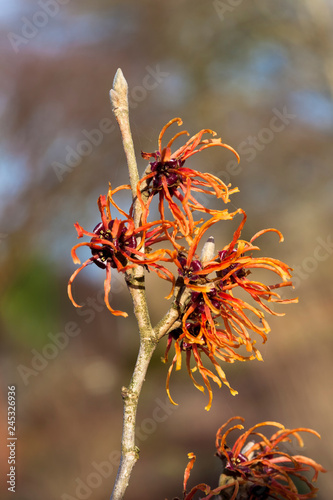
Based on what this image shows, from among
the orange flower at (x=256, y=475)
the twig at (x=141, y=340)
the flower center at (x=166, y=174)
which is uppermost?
the flower center at (x=166, y=174)

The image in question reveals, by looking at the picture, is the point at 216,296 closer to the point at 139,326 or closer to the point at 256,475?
the point at 139,326

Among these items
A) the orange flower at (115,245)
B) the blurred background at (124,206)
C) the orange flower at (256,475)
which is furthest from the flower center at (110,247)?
the blurred background at (124,206)

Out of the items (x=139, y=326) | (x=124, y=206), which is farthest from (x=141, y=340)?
(x=124, y=206)

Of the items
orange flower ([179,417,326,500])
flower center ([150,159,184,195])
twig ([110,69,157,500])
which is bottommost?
orange flower ([179,417,326,500])

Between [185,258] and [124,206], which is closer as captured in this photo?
[185,258]

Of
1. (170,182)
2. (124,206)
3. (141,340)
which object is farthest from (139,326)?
(124,206)

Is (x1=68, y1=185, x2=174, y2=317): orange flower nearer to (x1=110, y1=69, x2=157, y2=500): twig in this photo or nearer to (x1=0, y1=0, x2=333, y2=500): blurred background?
(x1=110, y1=69, x2=157, y2=500): twig

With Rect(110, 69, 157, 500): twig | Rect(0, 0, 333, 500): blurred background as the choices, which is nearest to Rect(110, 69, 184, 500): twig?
Rect(110, 69, 157, 500): twig

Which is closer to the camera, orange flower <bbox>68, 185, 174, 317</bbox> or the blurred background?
orange flower <bbox>68, 185, 174, 317</bbox>

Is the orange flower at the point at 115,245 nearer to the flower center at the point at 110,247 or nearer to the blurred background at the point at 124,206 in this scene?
the flower center at the point at 110,247

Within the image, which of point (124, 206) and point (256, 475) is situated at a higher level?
point (124, 206)

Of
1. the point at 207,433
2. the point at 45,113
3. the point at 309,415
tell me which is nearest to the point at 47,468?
the point at 207,433

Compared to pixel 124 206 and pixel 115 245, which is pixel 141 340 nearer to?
pixel 115 245

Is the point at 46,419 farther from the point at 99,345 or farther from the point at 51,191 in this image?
the point at 51,191
